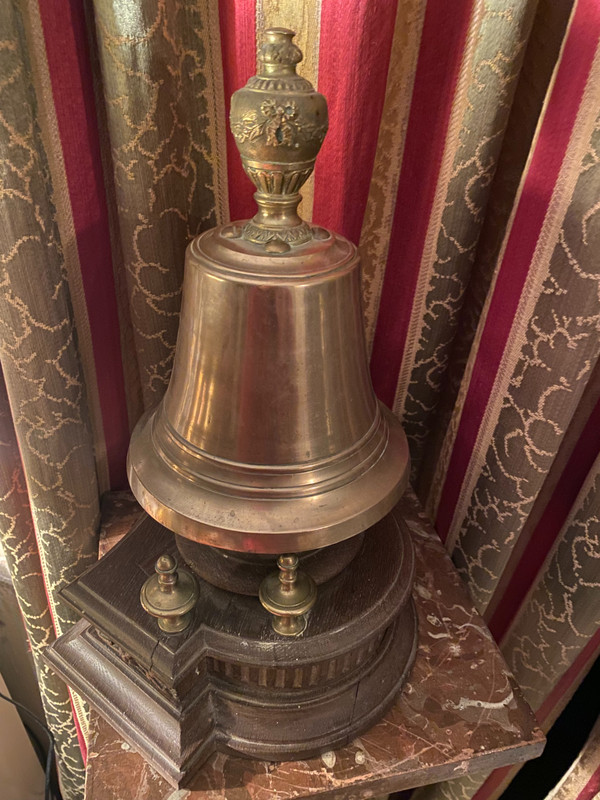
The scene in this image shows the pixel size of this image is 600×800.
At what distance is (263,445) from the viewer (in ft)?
2.01

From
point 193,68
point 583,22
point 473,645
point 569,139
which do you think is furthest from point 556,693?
point 193,68

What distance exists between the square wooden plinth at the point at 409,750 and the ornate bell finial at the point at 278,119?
0.68 meters

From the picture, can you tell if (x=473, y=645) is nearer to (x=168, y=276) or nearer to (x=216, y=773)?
(x=216, y=773)

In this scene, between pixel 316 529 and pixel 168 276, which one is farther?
pixel 168 276

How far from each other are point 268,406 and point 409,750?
493 mm

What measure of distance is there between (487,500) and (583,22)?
2.13 ft

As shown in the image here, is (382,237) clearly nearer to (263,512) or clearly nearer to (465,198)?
(465,198)

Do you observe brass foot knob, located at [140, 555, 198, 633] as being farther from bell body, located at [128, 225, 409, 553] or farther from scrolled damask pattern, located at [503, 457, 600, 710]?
scrolled damask pattern, located at [503, 457, 600, 710]

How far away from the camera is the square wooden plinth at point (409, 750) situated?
702mm

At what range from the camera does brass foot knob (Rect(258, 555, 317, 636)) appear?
0.64 meters

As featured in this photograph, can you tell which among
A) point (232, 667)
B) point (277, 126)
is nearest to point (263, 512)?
point (232, 667)

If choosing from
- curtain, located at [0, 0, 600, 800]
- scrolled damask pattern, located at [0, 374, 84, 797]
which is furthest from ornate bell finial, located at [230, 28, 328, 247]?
scrolled damask pattern, located at [0, 374, 84, 797]

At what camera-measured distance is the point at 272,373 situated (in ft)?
1.93

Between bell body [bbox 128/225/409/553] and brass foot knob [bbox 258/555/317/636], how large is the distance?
51mm
